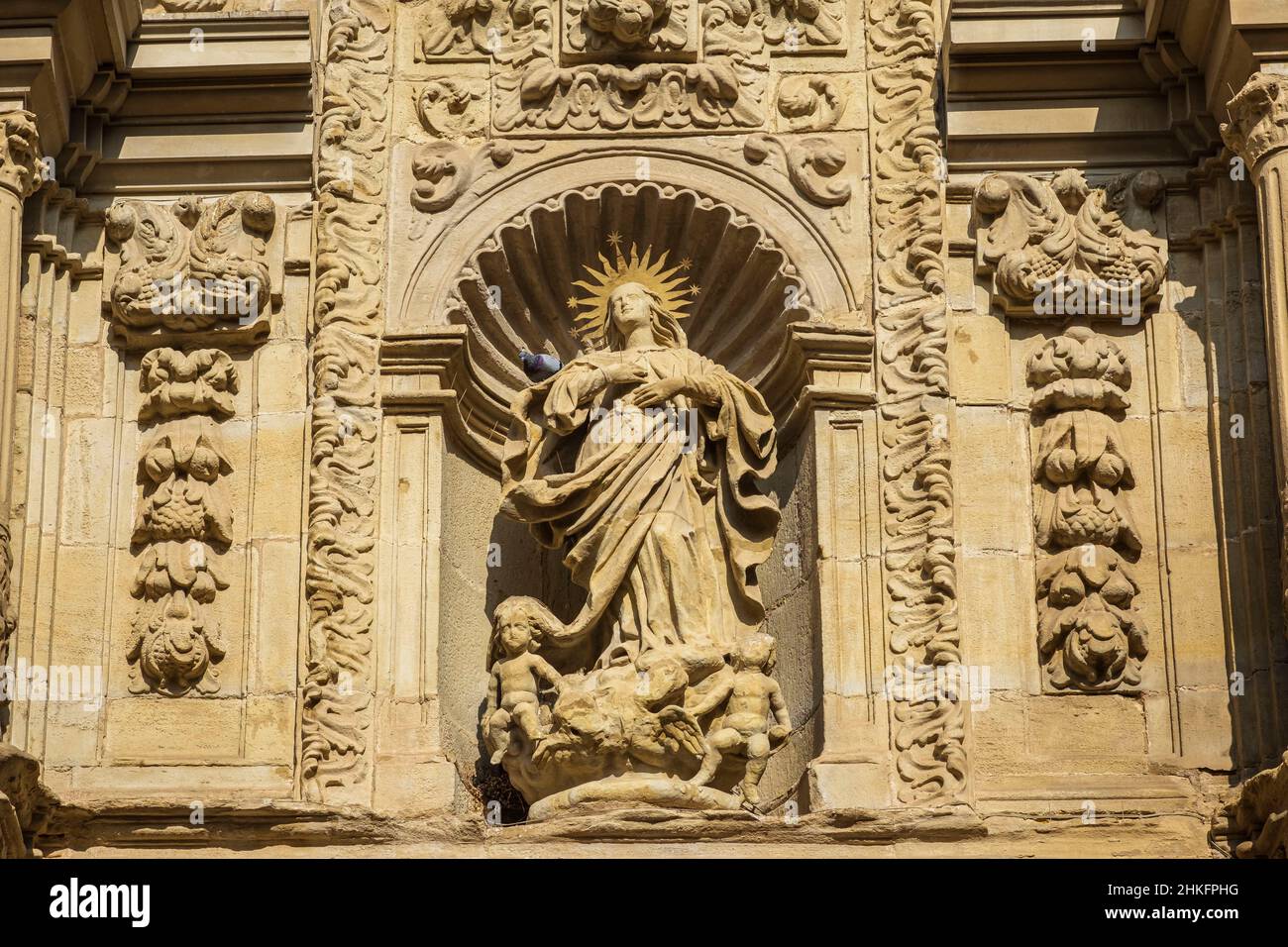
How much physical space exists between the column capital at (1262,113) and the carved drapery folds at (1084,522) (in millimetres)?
1112

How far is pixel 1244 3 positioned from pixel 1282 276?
125cm

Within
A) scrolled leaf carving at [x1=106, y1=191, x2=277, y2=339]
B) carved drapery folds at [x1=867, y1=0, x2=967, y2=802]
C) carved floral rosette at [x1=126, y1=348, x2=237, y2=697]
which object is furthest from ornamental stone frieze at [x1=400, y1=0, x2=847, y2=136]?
carved floral rosette at [x1=126, y1=348, x2=237, y2=697]

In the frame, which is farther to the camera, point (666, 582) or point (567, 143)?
point (567, 143)

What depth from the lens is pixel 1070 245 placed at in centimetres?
1331

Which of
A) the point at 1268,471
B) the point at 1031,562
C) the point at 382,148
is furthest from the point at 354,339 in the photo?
the point at 1268,471

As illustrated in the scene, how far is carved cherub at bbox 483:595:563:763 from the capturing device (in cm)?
1241

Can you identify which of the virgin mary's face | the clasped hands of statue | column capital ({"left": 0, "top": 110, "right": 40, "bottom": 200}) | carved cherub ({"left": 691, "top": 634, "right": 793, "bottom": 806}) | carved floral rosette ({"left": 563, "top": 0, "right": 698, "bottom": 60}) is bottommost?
carved cherub ({"left": 691, "top": 634, "right": 793, "bottom": 806})

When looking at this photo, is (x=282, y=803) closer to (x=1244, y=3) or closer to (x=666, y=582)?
(x=666, y=582)

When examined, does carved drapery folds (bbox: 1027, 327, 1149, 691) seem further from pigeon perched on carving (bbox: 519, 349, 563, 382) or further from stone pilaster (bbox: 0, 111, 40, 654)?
stone pilaster (bbox: 0, 111, 40, 654)

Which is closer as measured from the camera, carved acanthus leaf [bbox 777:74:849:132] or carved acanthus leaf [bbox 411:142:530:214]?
carved acanthus leaf [bbox 411:142:530:214]

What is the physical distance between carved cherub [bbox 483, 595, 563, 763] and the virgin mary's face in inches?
53.9

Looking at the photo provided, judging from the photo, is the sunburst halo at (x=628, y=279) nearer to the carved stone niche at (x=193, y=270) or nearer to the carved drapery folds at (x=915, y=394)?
the carved drapery folds at (x=915, y=394)

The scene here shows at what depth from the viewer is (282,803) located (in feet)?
39.7

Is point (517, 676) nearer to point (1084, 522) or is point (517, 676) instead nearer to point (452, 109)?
point (1084, 522)
